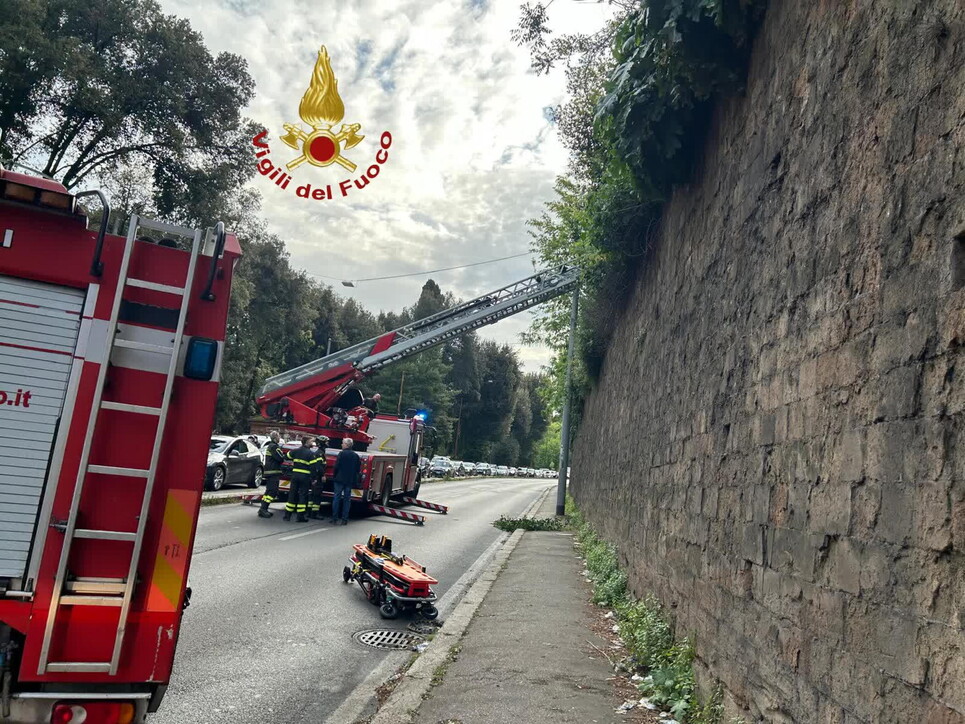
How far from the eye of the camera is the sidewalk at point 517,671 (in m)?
4.70

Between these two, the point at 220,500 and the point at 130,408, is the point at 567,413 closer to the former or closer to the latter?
the point at 220,500

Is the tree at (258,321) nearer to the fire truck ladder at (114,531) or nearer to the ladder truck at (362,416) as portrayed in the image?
the ladder truck at (362,416)

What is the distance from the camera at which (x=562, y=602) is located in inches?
331

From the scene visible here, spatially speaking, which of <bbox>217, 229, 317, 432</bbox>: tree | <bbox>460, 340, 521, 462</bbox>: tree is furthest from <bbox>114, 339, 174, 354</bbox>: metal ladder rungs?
<bbox>460, 340, 521, 462</bbox>: tree

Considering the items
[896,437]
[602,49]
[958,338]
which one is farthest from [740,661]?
[602,49]

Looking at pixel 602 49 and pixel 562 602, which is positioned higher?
pixel 602 49

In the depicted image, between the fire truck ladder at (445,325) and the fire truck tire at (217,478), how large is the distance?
3245 millimetres

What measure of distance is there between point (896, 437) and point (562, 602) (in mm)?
6258

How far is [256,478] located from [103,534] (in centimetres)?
2087

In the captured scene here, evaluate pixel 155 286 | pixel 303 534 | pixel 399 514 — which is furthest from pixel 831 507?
pixel 399 514

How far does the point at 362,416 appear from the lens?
18406 millimetres

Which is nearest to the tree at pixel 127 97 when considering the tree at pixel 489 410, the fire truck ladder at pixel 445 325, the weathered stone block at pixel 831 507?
the fire truck ladder at pixel 445 325

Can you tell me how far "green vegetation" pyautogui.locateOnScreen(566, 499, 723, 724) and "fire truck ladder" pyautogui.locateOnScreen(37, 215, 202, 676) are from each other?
3.28m

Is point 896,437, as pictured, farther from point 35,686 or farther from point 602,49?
point 602,49
